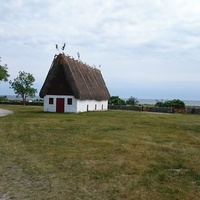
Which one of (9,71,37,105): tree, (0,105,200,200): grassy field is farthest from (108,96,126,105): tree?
(0,105,200,200): grassy field

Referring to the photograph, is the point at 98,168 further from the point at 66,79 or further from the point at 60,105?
the point at 60,105

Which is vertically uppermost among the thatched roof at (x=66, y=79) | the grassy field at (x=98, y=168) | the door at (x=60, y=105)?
the thatched roof at (x=66, y=79)

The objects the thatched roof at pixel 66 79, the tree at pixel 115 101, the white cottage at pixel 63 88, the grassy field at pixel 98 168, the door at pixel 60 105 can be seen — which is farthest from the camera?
the tree at pixel 115 101

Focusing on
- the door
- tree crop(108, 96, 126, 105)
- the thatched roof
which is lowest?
the door

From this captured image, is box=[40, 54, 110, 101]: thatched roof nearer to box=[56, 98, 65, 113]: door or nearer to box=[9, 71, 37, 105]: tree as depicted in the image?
box=[56, 98, 65, 113]: door

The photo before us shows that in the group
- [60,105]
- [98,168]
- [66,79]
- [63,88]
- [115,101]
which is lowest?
[98,168]

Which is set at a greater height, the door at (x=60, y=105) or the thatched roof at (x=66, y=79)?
the thatched roof at (x=66, y=79)

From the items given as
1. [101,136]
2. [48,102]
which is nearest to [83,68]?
[48,102]

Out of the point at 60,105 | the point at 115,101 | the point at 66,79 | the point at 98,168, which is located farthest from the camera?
the point at 115,101

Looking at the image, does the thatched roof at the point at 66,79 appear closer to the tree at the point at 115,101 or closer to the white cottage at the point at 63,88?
the white cottage at the point at 63,88

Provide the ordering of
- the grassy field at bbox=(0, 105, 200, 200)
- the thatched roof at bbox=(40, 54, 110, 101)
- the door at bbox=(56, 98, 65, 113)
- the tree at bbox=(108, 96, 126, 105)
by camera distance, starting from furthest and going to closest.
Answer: the tree at bbox=(108, 96, 126, 105), the door at bbox=(56, 98, 65, 113), the thatched roof at bbox=(40, 54, 110, 101), the grassy field at bbox=(0, 105, 200, 200)

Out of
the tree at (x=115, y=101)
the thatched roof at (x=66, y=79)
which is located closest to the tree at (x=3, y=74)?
the thatched roof at (x=66, y=79)

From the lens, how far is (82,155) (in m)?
11.7

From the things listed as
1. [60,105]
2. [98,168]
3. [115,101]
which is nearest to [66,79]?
[60,105]
